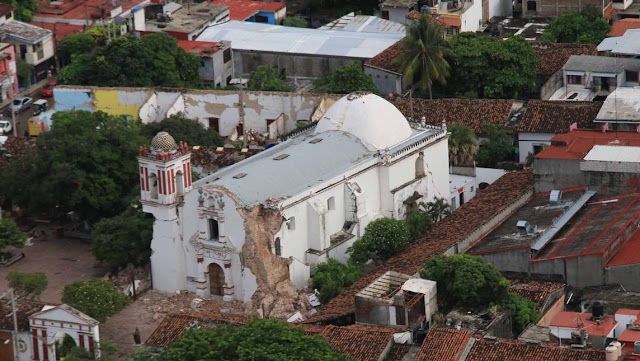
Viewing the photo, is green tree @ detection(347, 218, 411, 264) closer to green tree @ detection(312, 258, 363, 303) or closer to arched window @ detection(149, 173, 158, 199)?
green tree @ detection(312, 258, 363, 303)

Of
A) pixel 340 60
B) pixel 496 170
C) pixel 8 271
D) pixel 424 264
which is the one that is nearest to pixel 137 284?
pixel 8 271

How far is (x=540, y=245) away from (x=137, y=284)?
15999 mm

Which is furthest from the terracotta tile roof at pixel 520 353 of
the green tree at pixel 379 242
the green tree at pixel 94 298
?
the green tree at pixel 94 298

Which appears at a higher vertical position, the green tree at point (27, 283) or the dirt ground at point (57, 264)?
the green tree at point (27, 283)

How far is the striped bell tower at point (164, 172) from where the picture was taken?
7162 cm

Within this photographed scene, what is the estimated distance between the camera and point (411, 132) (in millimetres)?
78375

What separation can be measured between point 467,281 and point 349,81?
2652 centimetres

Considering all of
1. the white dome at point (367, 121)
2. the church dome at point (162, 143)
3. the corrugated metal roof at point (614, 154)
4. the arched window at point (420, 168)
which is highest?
the church dome at point (162, 143)

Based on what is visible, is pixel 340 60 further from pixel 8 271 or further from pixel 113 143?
pixel 8 271

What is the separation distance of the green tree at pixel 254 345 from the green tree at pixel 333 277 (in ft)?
28.5

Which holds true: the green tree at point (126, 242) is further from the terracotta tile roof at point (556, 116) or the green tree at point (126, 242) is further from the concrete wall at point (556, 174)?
the terracotta tile roof at point (556, 116)

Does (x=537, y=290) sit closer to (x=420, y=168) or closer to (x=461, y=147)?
(x=420, y=168)

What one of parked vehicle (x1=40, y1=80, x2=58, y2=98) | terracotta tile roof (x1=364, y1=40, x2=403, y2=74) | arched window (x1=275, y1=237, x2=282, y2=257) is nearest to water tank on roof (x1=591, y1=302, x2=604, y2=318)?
arched window (x1=275, y1=237, x2=282, y2=257)

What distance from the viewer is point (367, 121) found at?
7631cm
